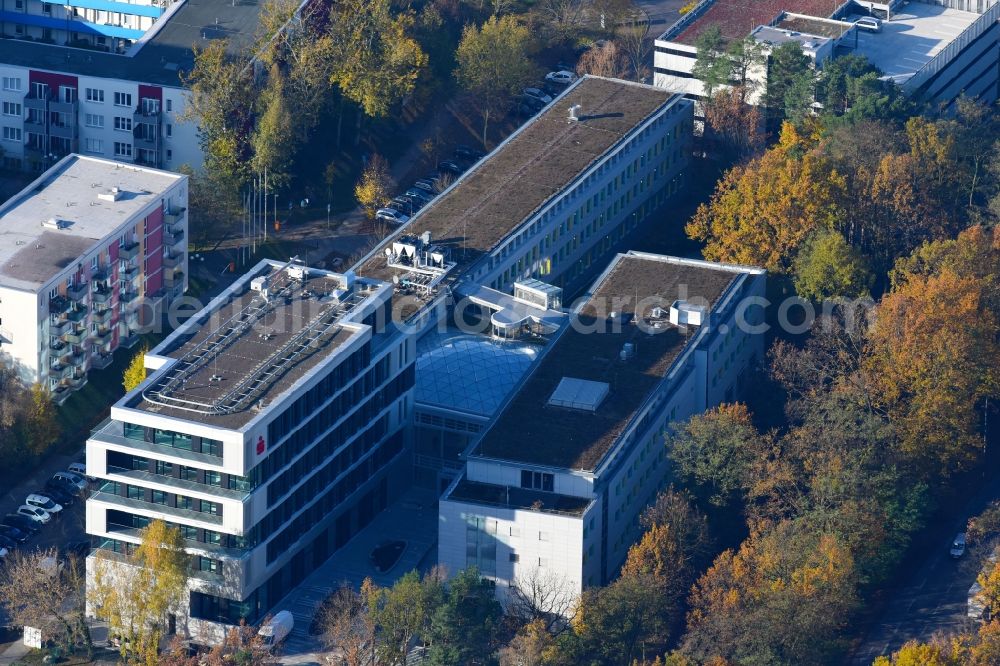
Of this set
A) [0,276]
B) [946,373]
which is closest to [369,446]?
[0,276]

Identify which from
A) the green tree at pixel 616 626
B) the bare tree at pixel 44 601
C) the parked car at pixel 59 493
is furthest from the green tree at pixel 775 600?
the parked car at pixel 59 493

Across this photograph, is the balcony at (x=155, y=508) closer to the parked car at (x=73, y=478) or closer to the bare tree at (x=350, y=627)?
the bare tree at (x=350, y=627)

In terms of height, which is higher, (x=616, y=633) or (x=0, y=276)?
(x=0, y=276)

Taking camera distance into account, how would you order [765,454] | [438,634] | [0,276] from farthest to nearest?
[0,276]
[765,454]
[438,634]

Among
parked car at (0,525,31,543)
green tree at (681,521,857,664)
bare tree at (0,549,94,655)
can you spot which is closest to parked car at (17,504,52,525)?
parked car at (0,525,31,543)

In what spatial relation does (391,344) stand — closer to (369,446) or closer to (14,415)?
(369,446)

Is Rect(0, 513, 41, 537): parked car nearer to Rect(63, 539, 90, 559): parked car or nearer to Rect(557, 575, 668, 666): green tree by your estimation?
Rect(63, 539, 90, 559): parked car

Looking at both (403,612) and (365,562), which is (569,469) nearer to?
(403,612)

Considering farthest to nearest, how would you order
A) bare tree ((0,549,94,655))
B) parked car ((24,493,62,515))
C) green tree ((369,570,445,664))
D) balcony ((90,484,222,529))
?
parked car ((24,493,62,515))
bare tree ((0,549,94,655))
balcony ((90,484,222,529))
green tree ((369,570,445,664))
